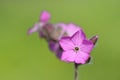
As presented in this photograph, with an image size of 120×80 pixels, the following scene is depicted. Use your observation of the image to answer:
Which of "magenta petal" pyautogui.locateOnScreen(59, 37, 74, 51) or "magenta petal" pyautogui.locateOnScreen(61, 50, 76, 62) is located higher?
"magenta petal" pyautogui.locateOnScreen(59, 37, 74, 51)

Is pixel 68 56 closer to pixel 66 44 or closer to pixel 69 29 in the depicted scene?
pixel 66 44

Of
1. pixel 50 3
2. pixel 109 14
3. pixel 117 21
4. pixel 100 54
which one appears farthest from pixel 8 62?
pixel 50 3

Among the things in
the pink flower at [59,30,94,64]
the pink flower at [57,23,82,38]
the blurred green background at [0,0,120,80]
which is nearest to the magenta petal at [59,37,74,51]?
the pink flower at [59,30,94,64]

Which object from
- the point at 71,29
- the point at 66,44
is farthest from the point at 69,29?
the point at 66,44

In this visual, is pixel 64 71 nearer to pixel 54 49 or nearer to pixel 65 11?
pixel 54 49

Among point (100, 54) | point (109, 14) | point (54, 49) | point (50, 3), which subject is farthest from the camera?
point (50, 3)

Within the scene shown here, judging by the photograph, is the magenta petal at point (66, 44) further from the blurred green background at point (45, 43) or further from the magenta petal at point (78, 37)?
the blurred green background at point (45, 43)

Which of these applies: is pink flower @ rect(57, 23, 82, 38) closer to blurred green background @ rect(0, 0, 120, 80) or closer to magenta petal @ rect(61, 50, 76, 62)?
magenta petal @ rect(61, 50, 76, 62)
